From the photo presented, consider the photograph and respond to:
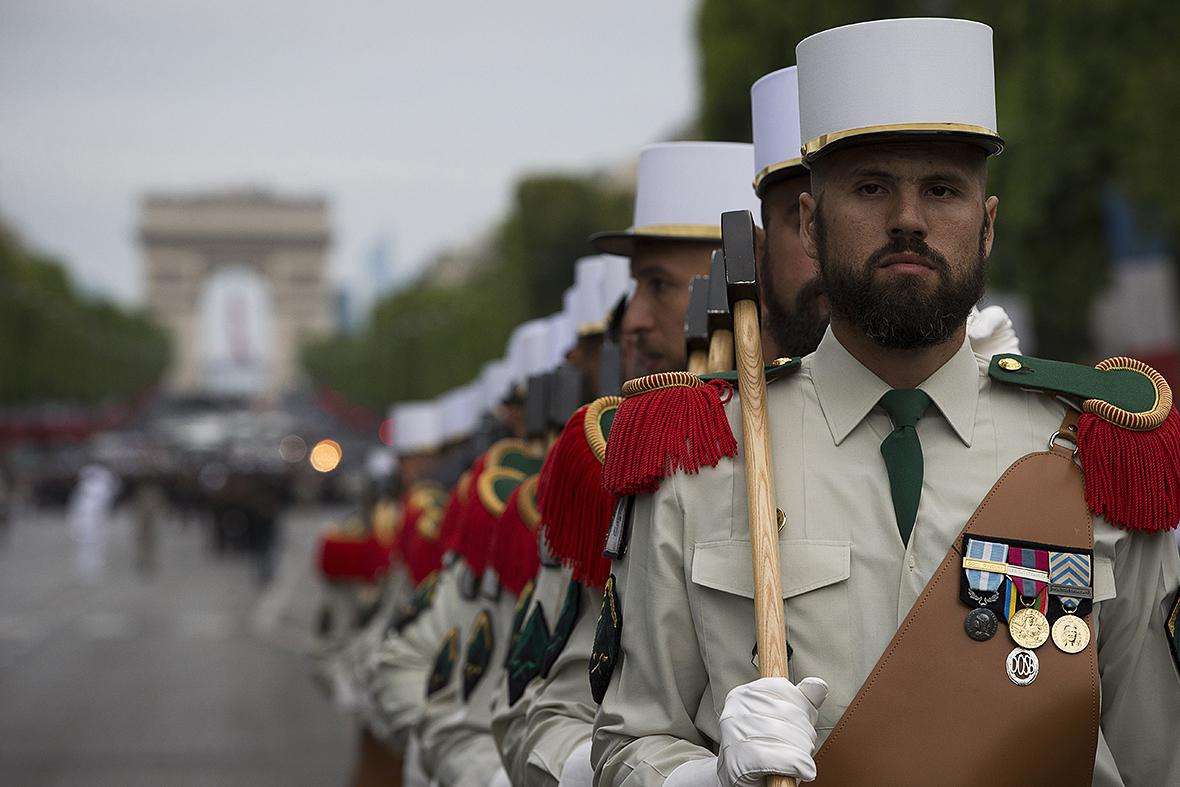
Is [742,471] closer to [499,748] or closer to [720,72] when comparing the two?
[499,748]

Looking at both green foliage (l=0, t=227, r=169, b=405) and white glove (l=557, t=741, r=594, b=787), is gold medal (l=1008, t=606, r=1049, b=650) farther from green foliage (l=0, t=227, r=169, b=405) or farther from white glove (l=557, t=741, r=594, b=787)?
green foliage (l=0, t=227, r=169, b=405)

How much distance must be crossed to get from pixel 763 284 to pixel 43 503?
176 feet

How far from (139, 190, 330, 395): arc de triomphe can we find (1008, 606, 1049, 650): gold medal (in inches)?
5720

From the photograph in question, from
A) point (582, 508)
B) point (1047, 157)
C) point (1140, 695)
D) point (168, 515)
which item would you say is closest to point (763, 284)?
point (582, 508)

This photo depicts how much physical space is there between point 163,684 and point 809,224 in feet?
45.0

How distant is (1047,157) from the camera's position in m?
20.5

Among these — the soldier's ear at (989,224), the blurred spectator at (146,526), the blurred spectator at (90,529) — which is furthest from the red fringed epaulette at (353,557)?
the blurred spectator at (90,529)

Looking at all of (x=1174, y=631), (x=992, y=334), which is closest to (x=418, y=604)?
(x=992, y=334)

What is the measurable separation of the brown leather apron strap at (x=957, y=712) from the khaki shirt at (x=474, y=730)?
81.9 inches

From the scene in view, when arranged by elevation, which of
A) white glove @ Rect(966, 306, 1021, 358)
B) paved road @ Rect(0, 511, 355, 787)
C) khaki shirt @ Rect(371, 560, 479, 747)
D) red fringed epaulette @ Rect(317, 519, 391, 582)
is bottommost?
paved road @ Rect(0, 511, 355, 787)

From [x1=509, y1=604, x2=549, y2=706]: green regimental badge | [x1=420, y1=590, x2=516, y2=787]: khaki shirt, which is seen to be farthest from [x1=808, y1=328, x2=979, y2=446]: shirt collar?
[x1=420, y1=590, x2=516, y2=787]: khaki shirt

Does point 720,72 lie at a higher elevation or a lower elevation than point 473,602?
higher

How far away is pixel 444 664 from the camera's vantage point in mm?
5375

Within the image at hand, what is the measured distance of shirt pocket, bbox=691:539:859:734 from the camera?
2.68 m
